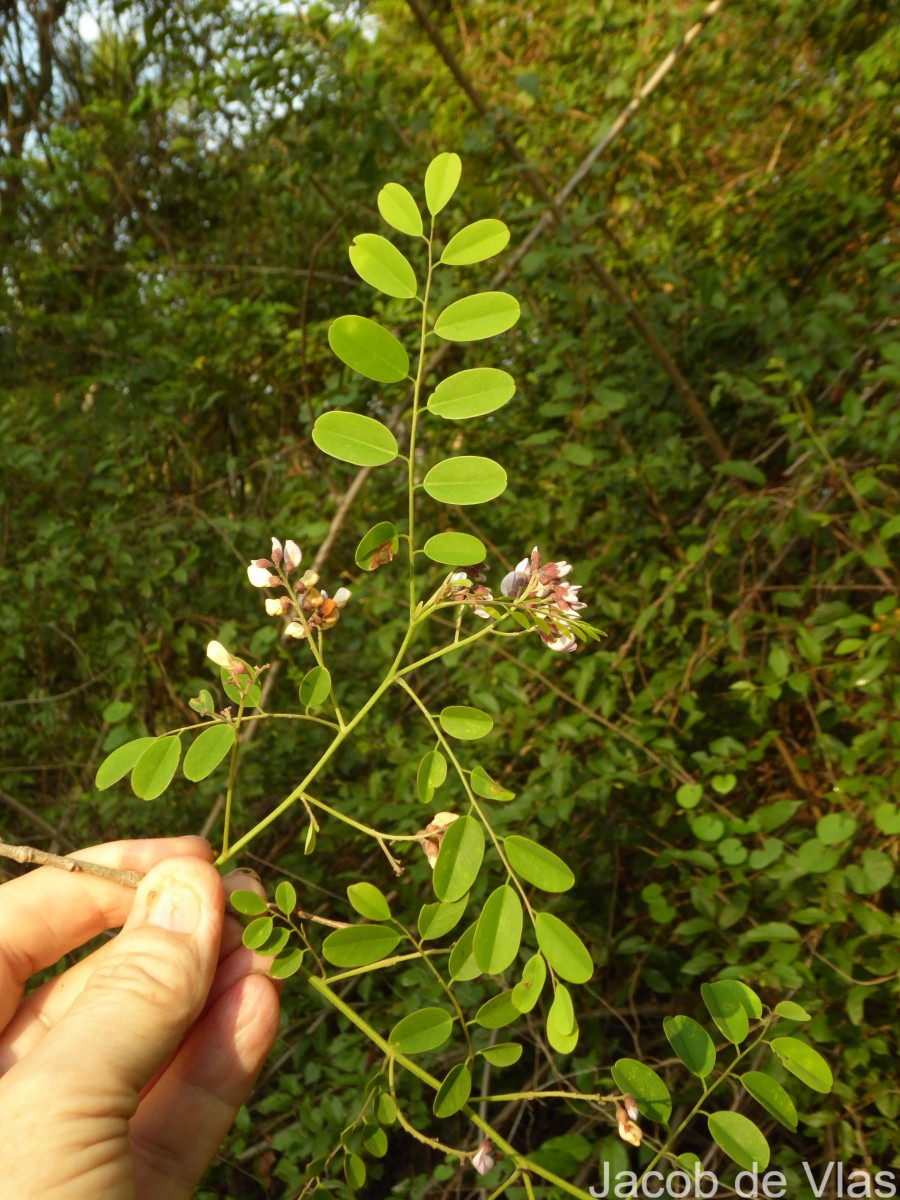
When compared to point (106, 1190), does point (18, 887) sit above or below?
above

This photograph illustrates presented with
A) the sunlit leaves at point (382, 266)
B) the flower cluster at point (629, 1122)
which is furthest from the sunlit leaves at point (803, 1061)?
the sunlit leaves at point (382, 266)

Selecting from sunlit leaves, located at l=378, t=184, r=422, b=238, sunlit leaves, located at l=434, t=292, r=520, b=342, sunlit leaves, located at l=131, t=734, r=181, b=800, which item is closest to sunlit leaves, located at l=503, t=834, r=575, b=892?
sunlit leaves, located at l=131, t=734, r=181, b=800

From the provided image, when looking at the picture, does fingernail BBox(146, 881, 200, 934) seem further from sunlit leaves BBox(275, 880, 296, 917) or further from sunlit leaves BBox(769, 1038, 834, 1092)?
sunlit leaves BBox(769, 1038, 834, 1092)

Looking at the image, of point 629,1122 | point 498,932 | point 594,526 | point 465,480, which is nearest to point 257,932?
point 498,932

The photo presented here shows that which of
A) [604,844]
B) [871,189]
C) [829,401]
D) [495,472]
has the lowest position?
[604,844]

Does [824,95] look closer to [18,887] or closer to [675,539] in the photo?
[675,539]

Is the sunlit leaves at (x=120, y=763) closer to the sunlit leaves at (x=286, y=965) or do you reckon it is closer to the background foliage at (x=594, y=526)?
the sunlit leaves at (x=286, y=965)

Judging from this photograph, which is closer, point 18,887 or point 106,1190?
point 106,1190

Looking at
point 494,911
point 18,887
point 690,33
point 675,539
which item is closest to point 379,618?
point 675,539
